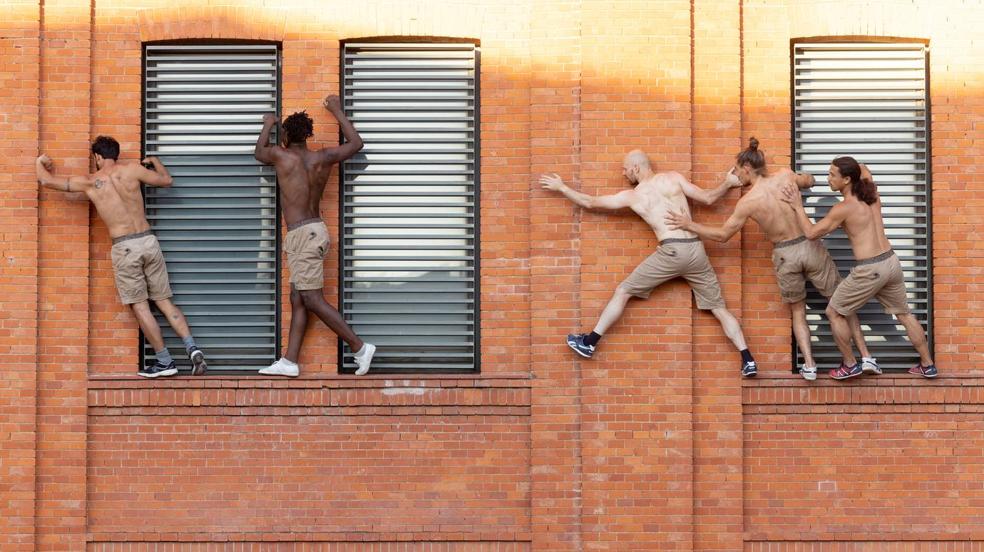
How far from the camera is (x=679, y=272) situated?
9773 millimetres

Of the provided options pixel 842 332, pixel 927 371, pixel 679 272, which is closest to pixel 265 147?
pixel 679 272

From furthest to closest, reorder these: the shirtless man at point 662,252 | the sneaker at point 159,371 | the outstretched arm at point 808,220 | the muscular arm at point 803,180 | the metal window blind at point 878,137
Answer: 1. the metal window blind at point 878,137
2. the sneaker at point 159,371
3. the muscular arm at point 803,180
4. the shirtless man at point 662,252
5. the outstretched arm at point 808,220

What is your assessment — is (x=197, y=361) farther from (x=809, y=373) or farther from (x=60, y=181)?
(x=809, y=373)

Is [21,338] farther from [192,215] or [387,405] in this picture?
[387,405]

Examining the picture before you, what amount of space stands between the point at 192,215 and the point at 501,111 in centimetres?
292

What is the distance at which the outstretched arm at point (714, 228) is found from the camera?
9664 mm

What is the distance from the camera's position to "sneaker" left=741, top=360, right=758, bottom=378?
9828 mm

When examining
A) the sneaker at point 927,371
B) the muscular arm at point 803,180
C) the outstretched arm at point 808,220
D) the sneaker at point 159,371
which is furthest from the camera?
the sneaker at point 159,371

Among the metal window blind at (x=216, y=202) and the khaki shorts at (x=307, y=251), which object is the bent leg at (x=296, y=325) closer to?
the khaki shorts at (x=307, y=251)

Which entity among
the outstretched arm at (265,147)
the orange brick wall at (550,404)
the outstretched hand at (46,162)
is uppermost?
the outstretched arm at (265,147)

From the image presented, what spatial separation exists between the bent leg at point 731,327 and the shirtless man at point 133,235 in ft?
14.8

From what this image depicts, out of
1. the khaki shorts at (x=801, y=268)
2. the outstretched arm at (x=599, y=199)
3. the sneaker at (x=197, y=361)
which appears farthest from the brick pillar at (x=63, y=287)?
the khaki shorts at (x=801, y=268)

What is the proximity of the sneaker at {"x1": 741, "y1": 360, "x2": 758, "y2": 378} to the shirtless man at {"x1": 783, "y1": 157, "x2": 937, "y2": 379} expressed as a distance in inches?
30.2

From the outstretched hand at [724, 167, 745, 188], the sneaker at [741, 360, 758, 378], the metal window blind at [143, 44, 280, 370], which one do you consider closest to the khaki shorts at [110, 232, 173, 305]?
the metal window blind at [143, 44, 280, 370]
